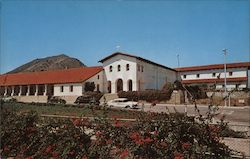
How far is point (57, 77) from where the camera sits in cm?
5094

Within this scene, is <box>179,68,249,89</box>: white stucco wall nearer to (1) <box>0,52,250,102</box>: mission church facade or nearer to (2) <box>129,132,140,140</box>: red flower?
(1) <box>0,52,250,102</box>: mission church facade

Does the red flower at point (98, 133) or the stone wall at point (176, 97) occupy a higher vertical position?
the stone wall at point (176, 97)

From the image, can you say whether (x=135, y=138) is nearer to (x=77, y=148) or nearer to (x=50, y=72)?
(x=77, y=148)

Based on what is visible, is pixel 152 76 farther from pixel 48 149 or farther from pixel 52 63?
pixel 52 63

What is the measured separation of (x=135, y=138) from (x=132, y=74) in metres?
40.7

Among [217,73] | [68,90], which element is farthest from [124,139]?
[217,73]

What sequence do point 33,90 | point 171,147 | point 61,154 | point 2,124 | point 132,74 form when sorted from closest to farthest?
1. point 171,147
2. point 61,154
3. point 2,124
4. point 132,74
5. point 33,90

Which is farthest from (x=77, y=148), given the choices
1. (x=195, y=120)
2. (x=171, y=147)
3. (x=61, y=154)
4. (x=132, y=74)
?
(x=132, y=74)

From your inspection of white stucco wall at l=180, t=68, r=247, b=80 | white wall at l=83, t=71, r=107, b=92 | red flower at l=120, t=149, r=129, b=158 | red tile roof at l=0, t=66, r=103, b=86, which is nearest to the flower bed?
red flower at l=120, t=149, r=129, b=158

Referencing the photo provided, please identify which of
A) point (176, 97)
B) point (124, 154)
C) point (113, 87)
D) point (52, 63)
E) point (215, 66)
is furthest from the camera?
point (52, 63)

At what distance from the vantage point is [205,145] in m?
5.84

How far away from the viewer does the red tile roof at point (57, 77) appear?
157 feet

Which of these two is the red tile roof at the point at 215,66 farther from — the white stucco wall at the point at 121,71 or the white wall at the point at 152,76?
the white stucco wall at the point at 121,71

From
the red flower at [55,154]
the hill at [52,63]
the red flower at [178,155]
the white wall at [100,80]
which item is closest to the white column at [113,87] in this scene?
the white wall at [100,80]
